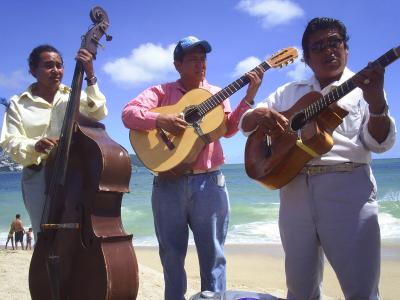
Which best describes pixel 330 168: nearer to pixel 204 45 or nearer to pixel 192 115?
pixel 192 115

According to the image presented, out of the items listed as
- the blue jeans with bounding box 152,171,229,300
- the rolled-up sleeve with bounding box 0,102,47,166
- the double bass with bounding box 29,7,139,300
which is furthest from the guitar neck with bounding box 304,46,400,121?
the rolled-up sleeve with bounding box 0,102,47,166

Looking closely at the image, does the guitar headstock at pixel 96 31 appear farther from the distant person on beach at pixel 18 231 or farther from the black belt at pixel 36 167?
the distant person on beach at pixel 18 231

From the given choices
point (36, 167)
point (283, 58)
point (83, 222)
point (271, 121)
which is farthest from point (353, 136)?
point (36, 167)

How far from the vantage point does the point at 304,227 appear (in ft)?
7.88

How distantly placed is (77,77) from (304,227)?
180 cm

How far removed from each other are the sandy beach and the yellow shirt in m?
2.44

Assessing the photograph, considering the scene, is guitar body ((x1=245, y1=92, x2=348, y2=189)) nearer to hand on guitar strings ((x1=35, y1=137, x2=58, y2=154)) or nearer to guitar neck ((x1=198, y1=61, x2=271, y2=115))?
guitar neck ((x1=198, y1=61, x2=271, y2=115))

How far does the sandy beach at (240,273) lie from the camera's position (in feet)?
17.9

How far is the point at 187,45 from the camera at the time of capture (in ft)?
10.3

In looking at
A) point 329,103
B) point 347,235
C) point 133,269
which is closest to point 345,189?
point 347,235

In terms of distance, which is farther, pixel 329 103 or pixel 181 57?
pixel 181 57

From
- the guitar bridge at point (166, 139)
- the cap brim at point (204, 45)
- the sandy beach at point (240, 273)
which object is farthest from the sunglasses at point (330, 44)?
the sandy beach at point (240, 273)

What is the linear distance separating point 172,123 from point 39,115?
1.04 metres

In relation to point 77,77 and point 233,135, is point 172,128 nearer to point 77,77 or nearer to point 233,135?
point 233,135
